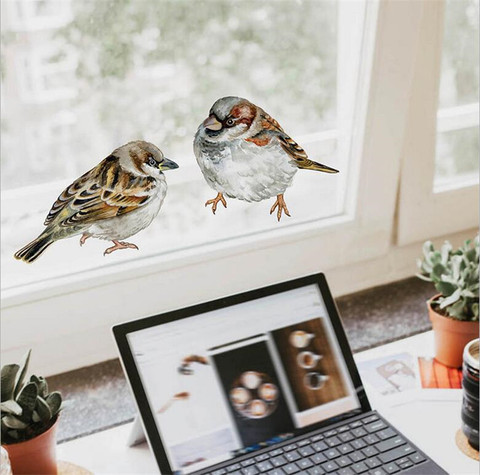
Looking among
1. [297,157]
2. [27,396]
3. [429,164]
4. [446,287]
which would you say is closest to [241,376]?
[27,396]

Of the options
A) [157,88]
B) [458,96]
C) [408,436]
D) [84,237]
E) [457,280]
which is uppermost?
[84,237]

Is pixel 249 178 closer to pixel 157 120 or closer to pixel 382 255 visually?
pixel 157 120

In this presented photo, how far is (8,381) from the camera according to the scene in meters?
0.86

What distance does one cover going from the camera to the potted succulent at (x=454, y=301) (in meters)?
1.09

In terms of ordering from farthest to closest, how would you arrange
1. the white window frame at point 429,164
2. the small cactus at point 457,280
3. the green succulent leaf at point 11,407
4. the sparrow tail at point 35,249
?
the white window frame at point 429,164 → the small cactus at point 457,280 → the green succulent leaf at point 11,407 → the sparrow tail at point 35,249

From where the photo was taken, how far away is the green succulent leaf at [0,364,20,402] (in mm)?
853

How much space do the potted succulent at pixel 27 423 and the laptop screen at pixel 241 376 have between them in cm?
12

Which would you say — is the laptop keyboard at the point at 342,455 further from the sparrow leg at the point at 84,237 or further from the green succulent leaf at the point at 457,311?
the sparrow leg at the point at 84,237

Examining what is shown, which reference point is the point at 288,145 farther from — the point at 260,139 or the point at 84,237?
A: the point at 84,237

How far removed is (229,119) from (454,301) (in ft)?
2.26

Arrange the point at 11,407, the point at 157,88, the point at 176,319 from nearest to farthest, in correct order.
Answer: the point at 11,407 → the point at 176,319 → the point at 157,88

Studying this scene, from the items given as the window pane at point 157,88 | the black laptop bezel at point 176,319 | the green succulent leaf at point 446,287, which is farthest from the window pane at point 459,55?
the black laptop bezel at point 176,319

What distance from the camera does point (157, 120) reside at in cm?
107

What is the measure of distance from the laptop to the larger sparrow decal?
0.40 m
